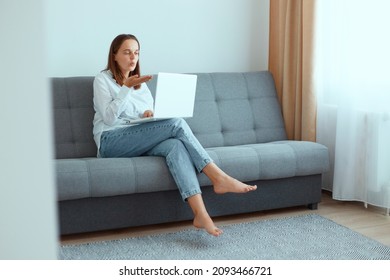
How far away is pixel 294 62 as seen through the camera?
11.9 ft

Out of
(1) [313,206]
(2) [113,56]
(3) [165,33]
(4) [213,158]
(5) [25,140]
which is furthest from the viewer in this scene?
(3) [165,33]

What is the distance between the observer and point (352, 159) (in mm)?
3178

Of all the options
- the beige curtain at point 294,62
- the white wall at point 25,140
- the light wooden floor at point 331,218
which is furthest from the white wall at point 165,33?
the white wall at point 25,140

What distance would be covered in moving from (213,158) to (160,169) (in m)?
0.32

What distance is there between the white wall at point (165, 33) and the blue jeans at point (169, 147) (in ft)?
2.27

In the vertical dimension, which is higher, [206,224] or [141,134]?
[141,134]

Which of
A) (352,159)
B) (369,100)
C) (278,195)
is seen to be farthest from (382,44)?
(278,195)

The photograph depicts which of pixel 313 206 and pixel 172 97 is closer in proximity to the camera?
pixel 172 97

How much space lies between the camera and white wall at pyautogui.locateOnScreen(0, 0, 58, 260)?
508mm

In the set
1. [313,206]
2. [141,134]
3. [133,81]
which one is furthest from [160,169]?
[313,206]

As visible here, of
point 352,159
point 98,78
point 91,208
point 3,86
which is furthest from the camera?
point 352,159

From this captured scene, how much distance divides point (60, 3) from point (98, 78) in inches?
28.5

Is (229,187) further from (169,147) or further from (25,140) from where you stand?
(25,140)
